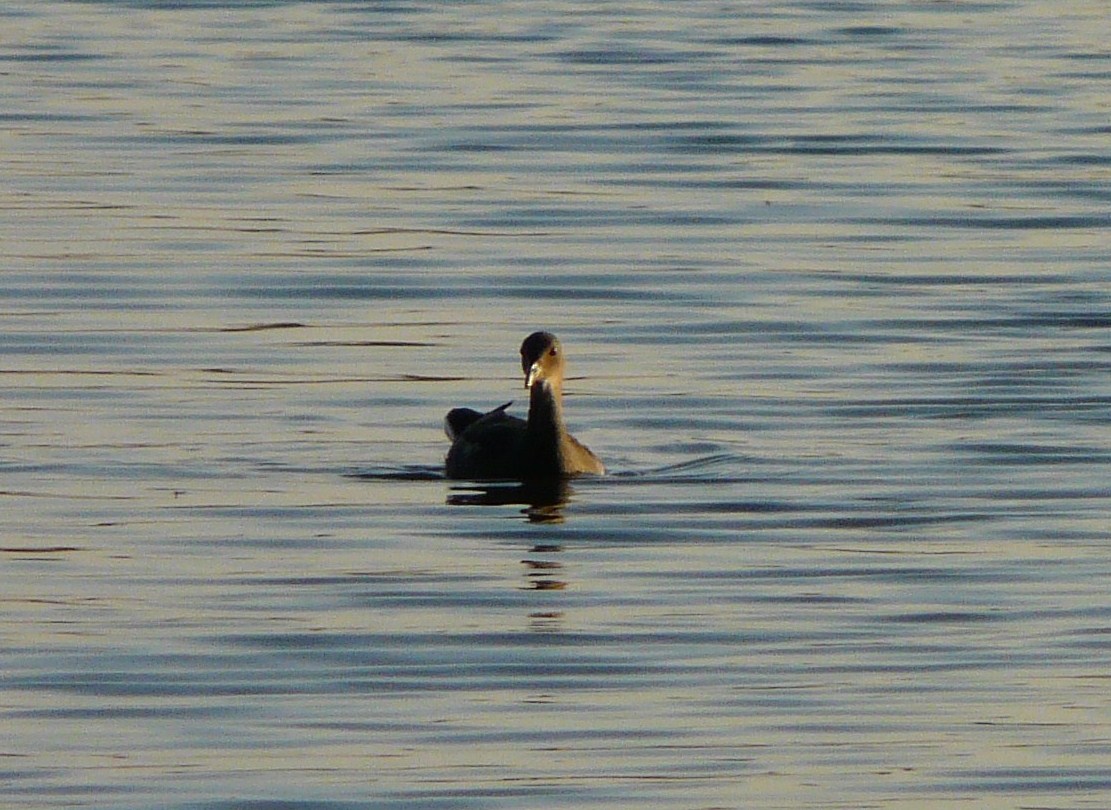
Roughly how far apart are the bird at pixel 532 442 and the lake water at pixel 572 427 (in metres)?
0.20

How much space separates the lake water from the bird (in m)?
0.20

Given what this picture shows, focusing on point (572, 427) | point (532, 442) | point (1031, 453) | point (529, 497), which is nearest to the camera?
point (529, 497)

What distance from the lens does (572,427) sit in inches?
588

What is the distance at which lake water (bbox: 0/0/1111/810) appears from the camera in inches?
344

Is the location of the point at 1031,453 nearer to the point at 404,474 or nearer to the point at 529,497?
the point at 529,497

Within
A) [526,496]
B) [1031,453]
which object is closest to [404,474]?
[526,496]

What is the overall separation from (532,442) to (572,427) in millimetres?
1226

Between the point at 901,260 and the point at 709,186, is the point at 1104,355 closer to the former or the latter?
the point at 901,260

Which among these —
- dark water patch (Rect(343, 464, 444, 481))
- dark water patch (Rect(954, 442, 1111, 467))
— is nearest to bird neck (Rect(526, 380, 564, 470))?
dark water patch (Rect(343, 464, 444, 481))

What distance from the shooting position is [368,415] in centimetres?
1474

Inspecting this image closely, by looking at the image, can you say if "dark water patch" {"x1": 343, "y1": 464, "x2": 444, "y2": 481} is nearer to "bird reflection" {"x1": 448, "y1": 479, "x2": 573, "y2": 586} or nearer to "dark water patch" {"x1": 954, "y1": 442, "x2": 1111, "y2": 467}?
"bird reflection" {"x1": 448, "y1": 479, "x2": 573, "y2": 586}

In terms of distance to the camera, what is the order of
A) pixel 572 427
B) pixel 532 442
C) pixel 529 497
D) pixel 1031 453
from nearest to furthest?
pixel 529 497, pixel 1031 453, pixel 532 442, pixel 572 427

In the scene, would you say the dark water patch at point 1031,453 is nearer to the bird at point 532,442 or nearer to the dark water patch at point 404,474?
the bird at point 532,442

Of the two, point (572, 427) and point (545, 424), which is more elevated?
point (545, 424)
